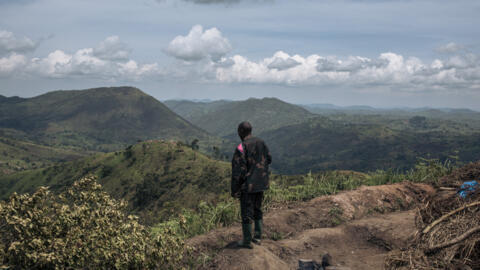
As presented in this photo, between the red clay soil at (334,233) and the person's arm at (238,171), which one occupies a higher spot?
the person's arm at (238,171)

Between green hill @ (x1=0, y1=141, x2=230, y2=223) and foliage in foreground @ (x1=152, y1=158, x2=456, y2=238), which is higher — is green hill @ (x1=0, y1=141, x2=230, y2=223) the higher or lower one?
the lower one

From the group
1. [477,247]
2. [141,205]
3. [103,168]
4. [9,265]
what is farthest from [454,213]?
[103,168]

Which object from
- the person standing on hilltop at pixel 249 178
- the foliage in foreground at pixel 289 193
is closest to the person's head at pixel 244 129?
the person standing on hilltop at pixel 249 178

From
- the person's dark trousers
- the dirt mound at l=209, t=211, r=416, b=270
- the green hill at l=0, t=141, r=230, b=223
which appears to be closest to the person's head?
the person's dark trousers

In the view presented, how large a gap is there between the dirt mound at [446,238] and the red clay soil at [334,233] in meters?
0.83

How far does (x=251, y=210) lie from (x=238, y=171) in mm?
829

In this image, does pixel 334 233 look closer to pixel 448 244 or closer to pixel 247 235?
pixel 247 235

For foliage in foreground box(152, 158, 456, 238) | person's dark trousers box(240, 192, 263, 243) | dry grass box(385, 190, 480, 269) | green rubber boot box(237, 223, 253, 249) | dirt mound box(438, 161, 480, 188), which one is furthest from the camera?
foliage in foreground box(152, 158, 456, 238)

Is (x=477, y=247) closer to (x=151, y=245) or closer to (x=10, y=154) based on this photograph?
(x=151, y=245)

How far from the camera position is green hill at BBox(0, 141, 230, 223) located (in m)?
74.8

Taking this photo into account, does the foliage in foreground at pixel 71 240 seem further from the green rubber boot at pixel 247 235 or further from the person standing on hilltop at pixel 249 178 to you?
the person standing on hilltop at pixel 249 178

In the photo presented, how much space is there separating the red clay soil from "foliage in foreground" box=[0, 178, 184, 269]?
1086 millimetres

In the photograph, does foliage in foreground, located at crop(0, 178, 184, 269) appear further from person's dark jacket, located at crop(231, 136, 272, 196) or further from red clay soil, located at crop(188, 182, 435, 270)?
person's dark jacket, located at crop(231, 136, 272, 196)

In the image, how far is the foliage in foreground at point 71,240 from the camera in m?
4.52
